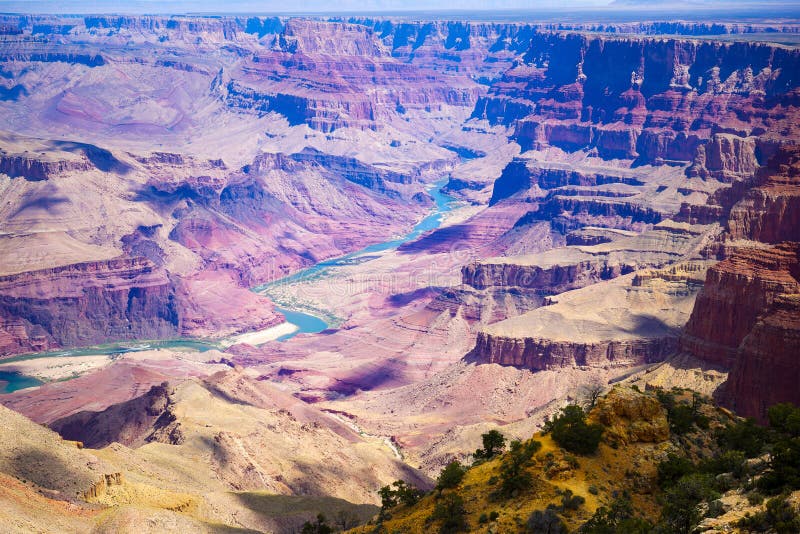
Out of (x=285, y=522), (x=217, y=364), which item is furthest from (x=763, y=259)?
(x=217, y=364)

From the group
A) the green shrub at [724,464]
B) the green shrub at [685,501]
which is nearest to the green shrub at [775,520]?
the green shrub at [685,501]

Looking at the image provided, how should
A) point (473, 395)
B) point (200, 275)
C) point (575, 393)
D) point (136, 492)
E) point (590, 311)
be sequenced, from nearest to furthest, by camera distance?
point (136, 492) < point (575, 393) < point (473, 395) < point (590, 311) < point (200, 275)

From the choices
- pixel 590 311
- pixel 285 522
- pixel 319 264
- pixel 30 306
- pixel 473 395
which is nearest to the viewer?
pixel 285 522

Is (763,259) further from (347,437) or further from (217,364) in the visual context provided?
(217,364)

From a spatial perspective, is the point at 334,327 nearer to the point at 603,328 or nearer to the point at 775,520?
the point at 603,328

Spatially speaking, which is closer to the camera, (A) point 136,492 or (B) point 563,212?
(A) point 136,492

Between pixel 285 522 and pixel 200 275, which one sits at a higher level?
pixel 285 522

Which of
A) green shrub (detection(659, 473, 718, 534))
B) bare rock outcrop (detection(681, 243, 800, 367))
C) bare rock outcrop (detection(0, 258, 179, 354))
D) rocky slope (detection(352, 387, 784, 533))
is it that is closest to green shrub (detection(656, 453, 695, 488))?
rocky slope (detection(352, 387, 784, 533))

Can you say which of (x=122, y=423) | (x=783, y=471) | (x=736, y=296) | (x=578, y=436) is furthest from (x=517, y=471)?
(x=122, y=423)

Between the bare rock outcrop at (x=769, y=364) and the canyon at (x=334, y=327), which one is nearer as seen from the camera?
the bare rock outcrop at (x=769, y=364)

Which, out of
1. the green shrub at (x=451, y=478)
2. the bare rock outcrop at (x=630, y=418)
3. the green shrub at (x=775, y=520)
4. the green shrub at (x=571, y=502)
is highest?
the green shrub at (x=775, y=520)

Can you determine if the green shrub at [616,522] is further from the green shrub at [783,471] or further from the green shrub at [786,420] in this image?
the green shrub at [786,420]
